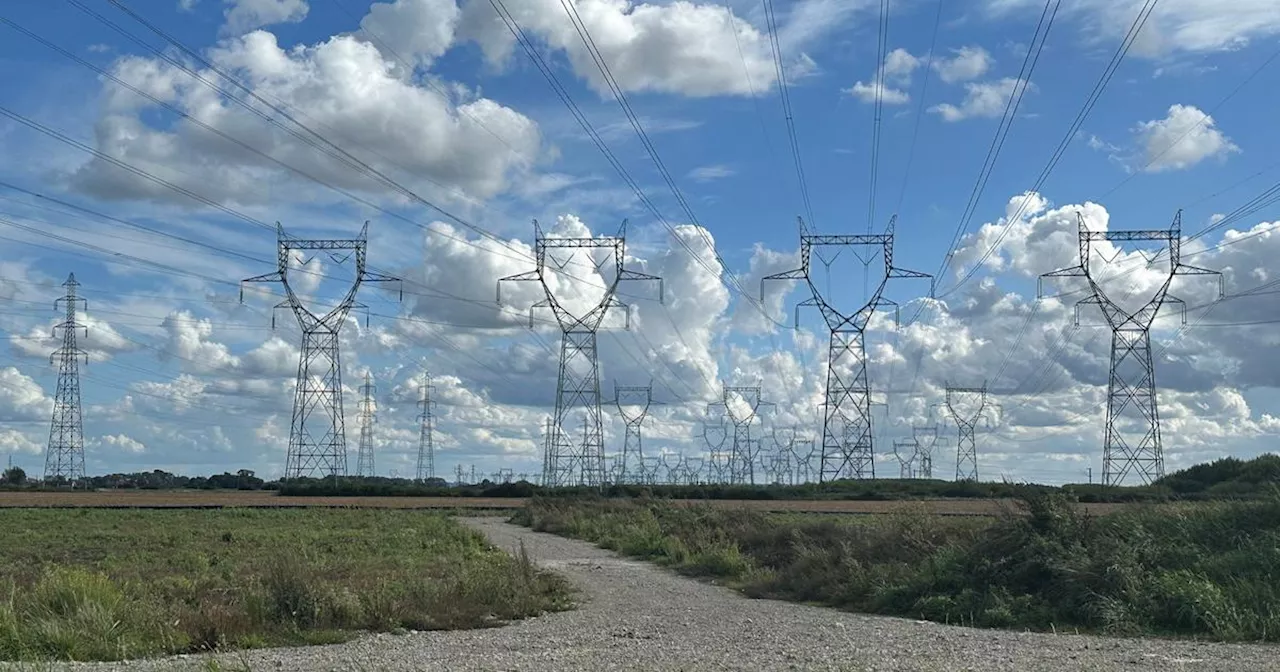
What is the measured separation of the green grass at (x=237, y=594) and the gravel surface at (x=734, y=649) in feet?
3.20

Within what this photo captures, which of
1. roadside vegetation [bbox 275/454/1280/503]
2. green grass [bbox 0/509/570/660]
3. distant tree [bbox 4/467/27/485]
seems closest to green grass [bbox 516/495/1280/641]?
green grass [bbox 0/509/570/660]

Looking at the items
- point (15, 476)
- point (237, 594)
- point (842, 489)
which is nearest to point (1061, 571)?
point (237, 594)

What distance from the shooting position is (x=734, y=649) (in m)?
19.9

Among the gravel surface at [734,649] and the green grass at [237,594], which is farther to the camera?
the green grass at [237,594]

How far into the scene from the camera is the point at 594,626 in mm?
23891

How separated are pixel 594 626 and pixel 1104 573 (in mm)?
10412

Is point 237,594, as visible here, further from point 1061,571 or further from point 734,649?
point 1061,571

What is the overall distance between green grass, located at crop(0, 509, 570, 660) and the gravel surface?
977mm

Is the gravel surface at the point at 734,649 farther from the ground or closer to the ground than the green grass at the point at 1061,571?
closer to the ground

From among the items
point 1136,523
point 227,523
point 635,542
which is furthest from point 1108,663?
point 227,523

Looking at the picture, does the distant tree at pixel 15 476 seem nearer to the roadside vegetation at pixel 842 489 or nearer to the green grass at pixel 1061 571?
the roadside vegetation at pixel 842 489

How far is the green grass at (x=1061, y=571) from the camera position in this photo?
2378 cm

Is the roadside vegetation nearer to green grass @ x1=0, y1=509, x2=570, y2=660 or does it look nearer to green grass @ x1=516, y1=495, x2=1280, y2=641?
green grass @ x1=0, y1=509, x2=570, y2=660

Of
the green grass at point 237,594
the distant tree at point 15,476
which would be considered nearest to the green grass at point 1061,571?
the green grass at point 237,594
